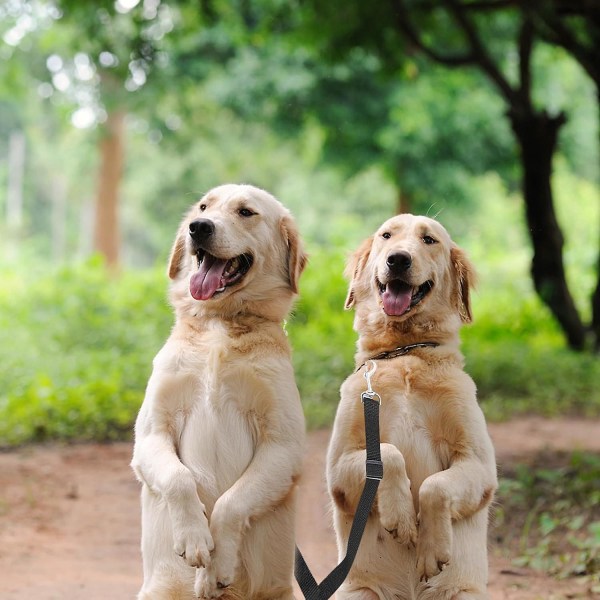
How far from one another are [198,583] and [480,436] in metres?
1.16

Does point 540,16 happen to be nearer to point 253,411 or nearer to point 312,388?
point 312,388

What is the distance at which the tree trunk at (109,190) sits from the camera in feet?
73.4

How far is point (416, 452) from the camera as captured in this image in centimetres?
342

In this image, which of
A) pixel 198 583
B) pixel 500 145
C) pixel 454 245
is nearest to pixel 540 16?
pixel 454 245

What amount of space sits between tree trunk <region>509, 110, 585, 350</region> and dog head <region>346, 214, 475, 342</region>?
8103 mm

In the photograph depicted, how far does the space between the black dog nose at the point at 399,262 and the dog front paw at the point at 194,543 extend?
1193 mm

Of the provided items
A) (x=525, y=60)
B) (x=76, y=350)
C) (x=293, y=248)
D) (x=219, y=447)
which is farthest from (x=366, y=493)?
(x=525, y=60)


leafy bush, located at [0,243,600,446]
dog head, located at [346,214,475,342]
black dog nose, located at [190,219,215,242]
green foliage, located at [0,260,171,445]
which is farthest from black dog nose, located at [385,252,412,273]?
green foliage, located at [0,260,171,445]

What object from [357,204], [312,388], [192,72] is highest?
[192,72]

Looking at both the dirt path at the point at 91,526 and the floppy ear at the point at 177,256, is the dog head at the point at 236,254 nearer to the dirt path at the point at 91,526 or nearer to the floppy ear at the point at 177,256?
the floppy ear at the point at 177,256

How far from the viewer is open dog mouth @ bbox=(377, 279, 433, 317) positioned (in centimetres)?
354

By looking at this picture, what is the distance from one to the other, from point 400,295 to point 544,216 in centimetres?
940

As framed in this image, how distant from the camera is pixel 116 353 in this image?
456 inches

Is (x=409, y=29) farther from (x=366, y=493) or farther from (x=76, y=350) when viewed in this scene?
(x=366, y=493)
